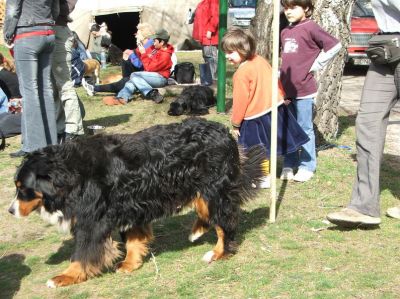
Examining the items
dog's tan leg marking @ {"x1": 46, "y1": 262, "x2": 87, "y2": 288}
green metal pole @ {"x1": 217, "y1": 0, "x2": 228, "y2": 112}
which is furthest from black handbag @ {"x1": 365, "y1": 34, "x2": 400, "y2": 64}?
green metal pole @ {"x1": 217, "y1": 0, "x2": 228, "y2": 112}

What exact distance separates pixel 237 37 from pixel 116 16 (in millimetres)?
16872

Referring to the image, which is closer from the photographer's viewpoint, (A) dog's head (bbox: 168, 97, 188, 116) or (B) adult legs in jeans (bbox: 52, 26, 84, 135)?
(B) adult legs in jeans (bbox: 52, 26, 84, 135)

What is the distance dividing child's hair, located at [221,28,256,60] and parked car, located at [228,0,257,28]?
43.8ft

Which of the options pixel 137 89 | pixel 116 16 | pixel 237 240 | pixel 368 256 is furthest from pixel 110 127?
→ pixel 116 16

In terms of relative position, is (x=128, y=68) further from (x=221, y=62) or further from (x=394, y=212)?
(x=394, y=212)

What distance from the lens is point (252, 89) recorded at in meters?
5.66

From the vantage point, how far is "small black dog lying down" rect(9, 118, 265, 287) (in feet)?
13.3

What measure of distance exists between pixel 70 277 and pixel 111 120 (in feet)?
18.2

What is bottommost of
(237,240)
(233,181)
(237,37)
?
(237,240)

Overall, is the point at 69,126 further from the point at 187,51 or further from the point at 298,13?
the point at 187,51

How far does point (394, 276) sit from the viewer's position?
412 cm

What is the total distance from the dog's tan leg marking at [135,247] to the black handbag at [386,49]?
2.31m

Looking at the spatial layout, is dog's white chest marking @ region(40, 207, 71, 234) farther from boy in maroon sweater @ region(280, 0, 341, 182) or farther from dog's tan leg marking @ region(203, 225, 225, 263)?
boy in maroon sweater @ region(280, 0, 341, 182)

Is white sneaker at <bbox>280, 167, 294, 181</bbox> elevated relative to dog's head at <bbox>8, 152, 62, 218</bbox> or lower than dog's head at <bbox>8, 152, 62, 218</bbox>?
Answer: lower
